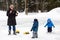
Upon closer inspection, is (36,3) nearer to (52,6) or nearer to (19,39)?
(52,6)

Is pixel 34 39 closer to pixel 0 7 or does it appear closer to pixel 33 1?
pixel 33 1

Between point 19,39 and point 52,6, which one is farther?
point 52,6

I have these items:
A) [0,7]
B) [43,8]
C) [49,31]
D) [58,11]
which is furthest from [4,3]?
[49,31]

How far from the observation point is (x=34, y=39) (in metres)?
12.1

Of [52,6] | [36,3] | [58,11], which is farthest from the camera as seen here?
[36,3]

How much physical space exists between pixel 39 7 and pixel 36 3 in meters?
2.21

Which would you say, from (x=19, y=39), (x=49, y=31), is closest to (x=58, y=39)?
(x=19, y=39)

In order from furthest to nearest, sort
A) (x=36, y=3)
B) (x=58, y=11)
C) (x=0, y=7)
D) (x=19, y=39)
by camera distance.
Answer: (x=0, y=7), (x=36, y=3), (x=58, y=11), (x=19, y=39)

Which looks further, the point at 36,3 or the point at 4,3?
the point at 4,3

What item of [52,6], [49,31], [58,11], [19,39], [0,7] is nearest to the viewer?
[19,39]

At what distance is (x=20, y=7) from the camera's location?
55281 millimetres

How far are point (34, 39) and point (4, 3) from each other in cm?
5066

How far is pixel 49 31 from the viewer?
14969 mm

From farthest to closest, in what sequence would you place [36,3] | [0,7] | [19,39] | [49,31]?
[0,7]
[36,3]
[49,31]
[19,39]
